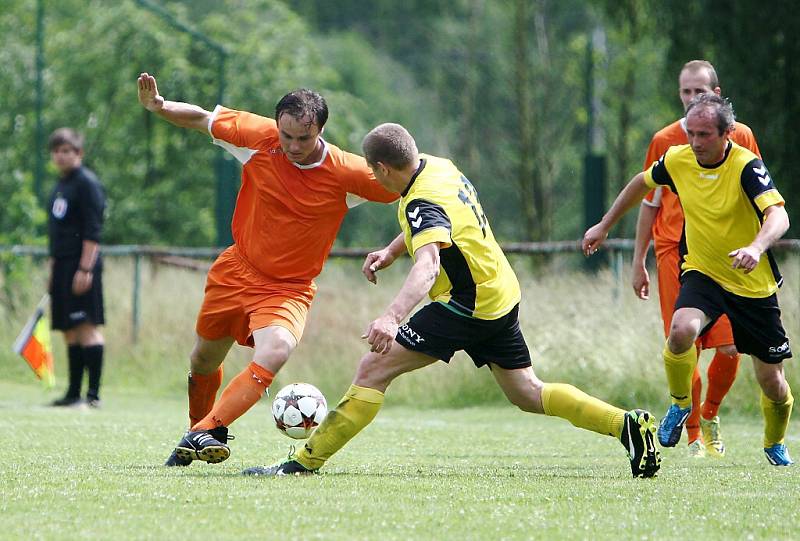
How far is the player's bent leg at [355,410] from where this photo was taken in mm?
6863

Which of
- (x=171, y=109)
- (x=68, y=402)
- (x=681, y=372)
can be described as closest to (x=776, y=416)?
(x=681, y=372)

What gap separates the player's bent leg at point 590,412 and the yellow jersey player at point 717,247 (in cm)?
65

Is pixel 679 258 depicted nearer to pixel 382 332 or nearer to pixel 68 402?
pixel 382 332

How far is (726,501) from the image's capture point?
242 inches

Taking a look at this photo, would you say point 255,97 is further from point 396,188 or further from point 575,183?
point 396,188

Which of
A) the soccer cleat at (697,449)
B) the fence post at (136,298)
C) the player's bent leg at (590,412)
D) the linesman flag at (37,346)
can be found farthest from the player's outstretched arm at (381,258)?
the fence post at (136,298)

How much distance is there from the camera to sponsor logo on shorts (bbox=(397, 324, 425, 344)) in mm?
6828

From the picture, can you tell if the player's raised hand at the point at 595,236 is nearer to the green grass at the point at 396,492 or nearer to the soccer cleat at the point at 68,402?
the green grass at the point at 396,492

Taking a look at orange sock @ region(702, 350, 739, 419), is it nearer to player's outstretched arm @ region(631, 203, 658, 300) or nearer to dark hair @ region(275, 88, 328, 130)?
player's outstretched arm @ region(631, 203, 658, 300)

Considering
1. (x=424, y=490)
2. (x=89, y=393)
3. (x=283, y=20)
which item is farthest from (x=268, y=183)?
(x=283, y=20)

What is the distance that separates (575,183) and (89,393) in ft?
108

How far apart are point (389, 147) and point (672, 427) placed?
92.9 inches

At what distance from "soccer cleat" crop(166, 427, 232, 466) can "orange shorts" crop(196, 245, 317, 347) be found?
80 cm

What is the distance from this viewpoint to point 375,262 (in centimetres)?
715
